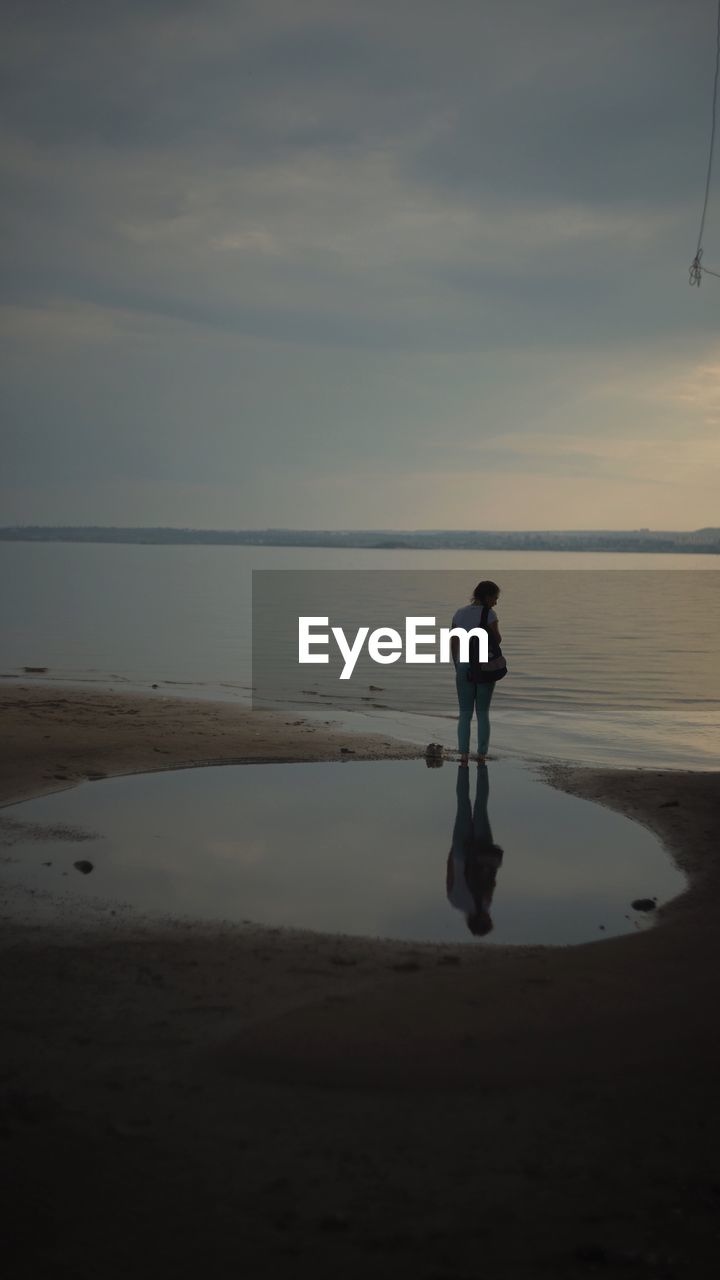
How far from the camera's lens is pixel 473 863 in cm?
831

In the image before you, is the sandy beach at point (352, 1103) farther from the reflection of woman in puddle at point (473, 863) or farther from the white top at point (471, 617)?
the white top at point (471, 617)

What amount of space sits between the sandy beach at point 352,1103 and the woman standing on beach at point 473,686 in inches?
253

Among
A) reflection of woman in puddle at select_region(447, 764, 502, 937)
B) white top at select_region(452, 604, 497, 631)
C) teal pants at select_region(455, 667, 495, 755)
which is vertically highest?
white top at select_region(452, 604, 497, 631)

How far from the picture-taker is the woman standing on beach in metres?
13.0

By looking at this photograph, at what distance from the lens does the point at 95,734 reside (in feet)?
45.2

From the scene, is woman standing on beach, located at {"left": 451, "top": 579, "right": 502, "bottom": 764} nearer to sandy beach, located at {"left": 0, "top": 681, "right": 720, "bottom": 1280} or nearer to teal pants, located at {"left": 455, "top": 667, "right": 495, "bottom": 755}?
teal pants, located at {"left": 455, "top": 667, "right": 495, "bottom": 755}

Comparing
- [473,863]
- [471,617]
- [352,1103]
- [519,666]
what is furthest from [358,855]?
[519,666]

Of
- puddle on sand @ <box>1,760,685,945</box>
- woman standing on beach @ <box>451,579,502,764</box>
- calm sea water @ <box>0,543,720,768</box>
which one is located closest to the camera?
puddle on sand @ <box>1,760,685,945</box>

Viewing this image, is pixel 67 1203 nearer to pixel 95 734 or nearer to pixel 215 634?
pixel 95 734

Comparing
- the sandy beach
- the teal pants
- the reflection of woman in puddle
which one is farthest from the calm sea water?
the sandy beach

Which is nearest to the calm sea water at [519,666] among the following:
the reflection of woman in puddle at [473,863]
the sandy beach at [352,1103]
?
the reflection of woman in puddle at [473,863]

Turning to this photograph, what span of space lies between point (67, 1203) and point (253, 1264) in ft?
2.35

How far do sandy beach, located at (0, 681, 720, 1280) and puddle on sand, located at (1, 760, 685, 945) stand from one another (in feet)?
1.78

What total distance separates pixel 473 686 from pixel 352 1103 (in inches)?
365
